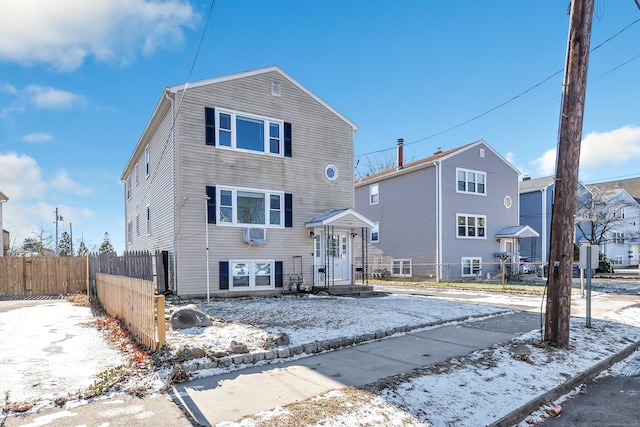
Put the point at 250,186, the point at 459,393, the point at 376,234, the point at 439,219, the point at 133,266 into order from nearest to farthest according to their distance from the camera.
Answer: the point at 459,393
the point at 133,266
the point at 250,186
the point at 439,219
the point at 376,234

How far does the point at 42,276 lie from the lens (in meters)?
15.6

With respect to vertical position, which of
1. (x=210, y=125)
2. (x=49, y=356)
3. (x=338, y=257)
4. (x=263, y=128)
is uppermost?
(x=263, y=128)

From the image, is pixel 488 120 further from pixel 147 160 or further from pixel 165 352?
pixel 165 352

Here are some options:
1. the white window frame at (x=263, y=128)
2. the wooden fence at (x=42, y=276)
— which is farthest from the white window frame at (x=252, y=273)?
the wooden fence at (x=42, y=276)

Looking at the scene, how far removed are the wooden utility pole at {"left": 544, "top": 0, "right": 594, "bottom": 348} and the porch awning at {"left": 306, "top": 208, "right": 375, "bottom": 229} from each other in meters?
7.74

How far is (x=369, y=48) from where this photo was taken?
1391 centimetres

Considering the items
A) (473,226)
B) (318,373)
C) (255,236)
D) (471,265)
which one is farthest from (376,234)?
(318,373)

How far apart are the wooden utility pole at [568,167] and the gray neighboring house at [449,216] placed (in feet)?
46.0

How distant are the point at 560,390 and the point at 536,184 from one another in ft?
88.3

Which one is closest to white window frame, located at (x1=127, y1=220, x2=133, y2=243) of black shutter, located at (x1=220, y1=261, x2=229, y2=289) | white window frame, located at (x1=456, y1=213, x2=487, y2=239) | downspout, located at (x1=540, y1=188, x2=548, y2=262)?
black shutter, located at (x1=220, y1=261, x2=229, y2=289)

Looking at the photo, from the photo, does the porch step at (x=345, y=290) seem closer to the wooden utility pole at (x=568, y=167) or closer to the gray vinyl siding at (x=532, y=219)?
the wooden utility pole at (x=568, y=167)

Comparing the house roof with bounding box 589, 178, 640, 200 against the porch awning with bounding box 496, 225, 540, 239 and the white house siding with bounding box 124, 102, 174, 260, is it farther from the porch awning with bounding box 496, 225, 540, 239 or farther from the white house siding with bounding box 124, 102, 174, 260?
the white house siding with bounding box 124, 102, 174, 260

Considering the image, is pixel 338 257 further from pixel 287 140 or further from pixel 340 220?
pixel 287 140

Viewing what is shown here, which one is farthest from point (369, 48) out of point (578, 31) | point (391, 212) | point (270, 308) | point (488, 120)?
point (391, 212)
